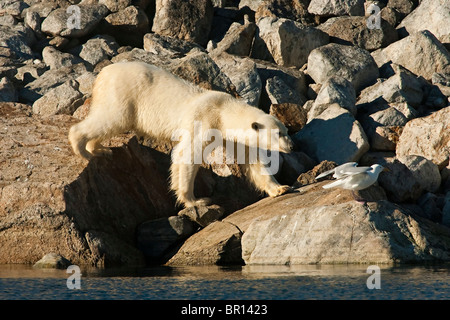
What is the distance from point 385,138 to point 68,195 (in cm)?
634

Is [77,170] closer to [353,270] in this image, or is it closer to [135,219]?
[135,219]

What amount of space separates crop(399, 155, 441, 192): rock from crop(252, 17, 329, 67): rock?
5803mm

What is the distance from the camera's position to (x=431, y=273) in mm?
7570

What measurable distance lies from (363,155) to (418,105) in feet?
7.98

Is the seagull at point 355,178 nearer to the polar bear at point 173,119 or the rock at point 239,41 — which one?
the polar bear at point 173,119

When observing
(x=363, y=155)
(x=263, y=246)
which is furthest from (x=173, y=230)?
(x=363, y=155)

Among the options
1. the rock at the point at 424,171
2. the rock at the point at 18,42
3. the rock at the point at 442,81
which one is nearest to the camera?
the rock at the point at 424,171

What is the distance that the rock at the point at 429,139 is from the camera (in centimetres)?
1254

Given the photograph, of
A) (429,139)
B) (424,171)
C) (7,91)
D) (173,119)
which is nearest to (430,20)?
(429,139)

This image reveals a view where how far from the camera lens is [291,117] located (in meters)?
13.5

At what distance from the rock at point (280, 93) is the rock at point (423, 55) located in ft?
9.11

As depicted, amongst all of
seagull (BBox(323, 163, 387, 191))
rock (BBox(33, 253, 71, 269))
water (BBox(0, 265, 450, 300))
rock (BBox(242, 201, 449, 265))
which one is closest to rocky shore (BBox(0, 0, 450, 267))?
rock (BBox(242, 201, 449, 265))

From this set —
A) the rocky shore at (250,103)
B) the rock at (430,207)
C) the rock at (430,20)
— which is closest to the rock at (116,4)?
the rocky shore at (250,103)

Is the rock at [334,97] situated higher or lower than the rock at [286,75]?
lower
